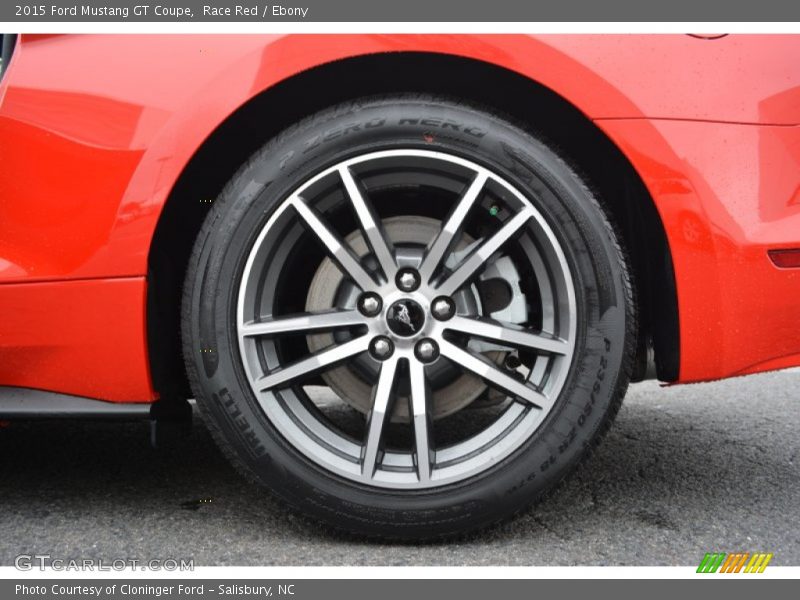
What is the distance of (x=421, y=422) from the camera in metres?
1.86

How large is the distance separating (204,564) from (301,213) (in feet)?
2.61

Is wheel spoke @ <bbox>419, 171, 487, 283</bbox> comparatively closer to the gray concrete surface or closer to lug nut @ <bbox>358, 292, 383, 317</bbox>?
lug nut @ <bbox>358, 292, 383, 317</bbox>

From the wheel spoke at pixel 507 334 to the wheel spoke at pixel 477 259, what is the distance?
0.07 meters

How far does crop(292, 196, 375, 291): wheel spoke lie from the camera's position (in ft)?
6.13

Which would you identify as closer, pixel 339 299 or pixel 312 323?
pixel 312 323

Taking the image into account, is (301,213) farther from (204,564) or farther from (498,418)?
(204,564)

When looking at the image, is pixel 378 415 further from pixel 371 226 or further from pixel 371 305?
pixel 371 226

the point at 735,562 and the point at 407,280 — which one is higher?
the point at 407,280

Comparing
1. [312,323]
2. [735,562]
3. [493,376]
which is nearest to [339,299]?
[312,323]

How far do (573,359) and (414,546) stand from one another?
56 centimetres

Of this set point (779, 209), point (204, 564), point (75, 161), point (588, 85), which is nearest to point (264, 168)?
point (75, 161)

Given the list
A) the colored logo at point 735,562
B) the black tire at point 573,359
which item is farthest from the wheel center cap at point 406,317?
the colored logo at point 735,562

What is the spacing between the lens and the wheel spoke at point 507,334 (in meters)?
1.85

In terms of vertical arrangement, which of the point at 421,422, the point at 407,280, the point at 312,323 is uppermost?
the point at 407,280
